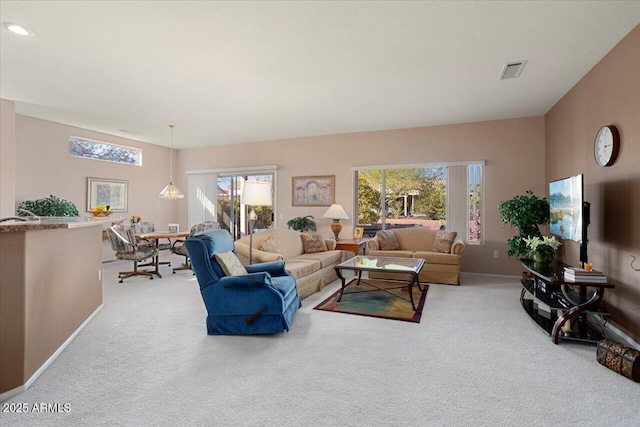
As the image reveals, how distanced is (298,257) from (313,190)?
7.30ft

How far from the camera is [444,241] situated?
5434 millimetres

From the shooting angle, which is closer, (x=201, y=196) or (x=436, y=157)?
(x=436, y=157)

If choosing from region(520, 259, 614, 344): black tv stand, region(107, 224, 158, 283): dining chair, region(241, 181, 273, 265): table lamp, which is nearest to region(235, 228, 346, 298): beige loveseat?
region(241, 181, 273, 265): table lamp

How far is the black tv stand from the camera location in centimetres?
278

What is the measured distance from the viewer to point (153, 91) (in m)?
4.24

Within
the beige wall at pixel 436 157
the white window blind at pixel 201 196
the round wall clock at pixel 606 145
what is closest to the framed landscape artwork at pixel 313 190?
the beige wall at pixel 436 157

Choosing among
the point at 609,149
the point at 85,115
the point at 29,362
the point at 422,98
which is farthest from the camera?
the point at 85,115

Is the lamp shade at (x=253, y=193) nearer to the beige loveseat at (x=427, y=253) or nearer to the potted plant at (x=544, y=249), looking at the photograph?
the beige loveseat at (x=427, y=253)

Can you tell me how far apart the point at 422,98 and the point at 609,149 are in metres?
2.18

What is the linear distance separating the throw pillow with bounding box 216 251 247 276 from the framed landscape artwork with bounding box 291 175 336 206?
367 centimetres

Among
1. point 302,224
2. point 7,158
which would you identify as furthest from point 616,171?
point 7,158

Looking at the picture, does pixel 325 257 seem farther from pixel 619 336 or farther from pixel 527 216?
pixel 619 336

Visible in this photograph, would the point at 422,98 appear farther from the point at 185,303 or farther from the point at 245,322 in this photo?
the point at 185,303

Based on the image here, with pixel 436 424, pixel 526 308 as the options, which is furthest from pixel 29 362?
pixel 526 308
